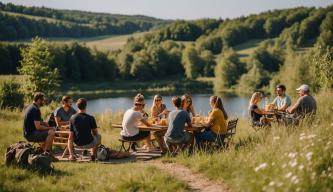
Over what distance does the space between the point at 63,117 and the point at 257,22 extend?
16210 centimetres

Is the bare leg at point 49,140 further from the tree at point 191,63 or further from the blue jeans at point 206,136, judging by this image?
the tree at point 191,63

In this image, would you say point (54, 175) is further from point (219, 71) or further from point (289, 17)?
point (289, 17)

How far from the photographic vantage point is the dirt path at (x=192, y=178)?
9242 mm

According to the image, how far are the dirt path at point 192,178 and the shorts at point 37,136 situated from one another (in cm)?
324

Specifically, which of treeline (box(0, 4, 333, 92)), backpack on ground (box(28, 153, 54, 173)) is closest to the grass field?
backpack on ground (box(28, 153, 54, 173))

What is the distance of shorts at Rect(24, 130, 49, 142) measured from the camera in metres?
12.5

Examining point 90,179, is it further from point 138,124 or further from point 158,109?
point 158,109

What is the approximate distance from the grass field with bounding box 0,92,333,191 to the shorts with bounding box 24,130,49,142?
1.31 m

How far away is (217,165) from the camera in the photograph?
10062mm

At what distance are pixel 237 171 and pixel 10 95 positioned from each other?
79.0ft

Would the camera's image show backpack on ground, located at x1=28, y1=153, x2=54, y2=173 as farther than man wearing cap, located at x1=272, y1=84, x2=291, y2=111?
No

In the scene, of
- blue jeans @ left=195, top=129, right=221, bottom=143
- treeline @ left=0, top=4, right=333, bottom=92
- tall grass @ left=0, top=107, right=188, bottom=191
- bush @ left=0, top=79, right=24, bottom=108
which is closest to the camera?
tall grass @ left=0, top=107, right=188, bottom=191

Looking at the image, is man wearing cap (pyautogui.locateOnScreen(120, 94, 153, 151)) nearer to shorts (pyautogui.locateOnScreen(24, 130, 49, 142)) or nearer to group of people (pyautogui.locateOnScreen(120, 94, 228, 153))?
group of people (pyautogui.locateOnScreen(120, 94, 228, 153))

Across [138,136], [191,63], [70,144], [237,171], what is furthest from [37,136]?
[191,63]
